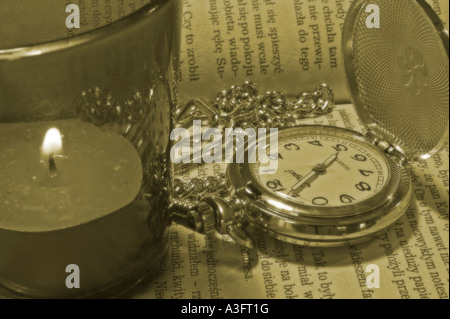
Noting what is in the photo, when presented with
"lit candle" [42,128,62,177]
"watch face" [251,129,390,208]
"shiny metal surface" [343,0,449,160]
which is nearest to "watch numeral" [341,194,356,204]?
"watch face" [251,129,390,208]

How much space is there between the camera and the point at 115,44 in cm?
49

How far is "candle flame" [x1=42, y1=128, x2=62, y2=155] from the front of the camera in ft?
1.77

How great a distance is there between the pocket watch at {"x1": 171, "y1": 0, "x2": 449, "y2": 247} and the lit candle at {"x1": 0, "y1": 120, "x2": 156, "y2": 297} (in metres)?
0.10

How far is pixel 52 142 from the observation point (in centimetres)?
55

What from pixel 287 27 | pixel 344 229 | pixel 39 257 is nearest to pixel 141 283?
pixel 39 257

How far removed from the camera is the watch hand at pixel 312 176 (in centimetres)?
72

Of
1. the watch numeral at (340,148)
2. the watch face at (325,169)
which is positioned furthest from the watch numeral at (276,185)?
the watch numeral at (340,148)

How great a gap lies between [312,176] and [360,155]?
0.27 ft

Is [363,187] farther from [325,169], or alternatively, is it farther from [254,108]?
[254,108]

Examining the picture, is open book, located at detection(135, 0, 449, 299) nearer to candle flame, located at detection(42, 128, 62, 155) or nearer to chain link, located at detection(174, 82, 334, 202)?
chain link, located at detection(174, 82, 334, 202)

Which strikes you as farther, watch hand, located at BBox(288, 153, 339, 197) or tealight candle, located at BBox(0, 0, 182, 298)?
watch hand, located at BBox(288, 153, 339, 197)

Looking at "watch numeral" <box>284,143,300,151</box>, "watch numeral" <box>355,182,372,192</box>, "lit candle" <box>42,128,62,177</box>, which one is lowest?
"watch numeral" <box>284,143,300,151</box>

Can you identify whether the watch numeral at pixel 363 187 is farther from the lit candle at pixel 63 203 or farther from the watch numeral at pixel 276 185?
the lit candle at pixel 63 203

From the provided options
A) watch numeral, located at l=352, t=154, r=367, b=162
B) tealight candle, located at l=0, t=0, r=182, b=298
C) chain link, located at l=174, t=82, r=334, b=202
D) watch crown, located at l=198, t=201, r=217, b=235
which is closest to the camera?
tealight candle, located at l=0, t=0, r=182, b=298
